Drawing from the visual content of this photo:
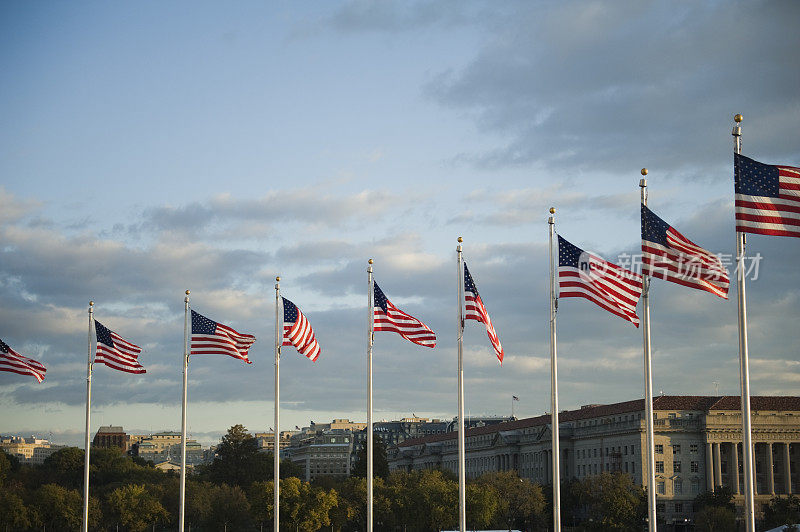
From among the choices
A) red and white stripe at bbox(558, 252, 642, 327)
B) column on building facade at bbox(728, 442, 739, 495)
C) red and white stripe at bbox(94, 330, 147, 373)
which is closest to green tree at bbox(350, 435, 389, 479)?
column on building facade at bbox(728, 442, 739, 495)

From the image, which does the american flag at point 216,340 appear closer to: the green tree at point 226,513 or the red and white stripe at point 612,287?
the red and white stripe at point 612,287

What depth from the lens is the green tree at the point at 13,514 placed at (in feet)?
416

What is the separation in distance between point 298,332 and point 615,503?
289 feet

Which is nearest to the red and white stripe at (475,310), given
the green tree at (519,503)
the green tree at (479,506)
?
the green tree at (479,506)

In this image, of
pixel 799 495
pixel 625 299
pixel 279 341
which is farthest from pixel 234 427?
pixel 625 299

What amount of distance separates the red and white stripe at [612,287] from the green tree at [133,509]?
3988 inches

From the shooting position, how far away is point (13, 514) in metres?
127

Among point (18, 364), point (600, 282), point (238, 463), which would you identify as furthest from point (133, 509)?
point (600, 282)

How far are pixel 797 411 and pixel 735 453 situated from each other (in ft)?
42.7

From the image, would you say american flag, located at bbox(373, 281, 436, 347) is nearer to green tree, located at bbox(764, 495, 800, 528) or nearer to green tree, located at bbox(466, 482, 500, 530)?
green tree, located at bbox(466, 482, 500, 530)

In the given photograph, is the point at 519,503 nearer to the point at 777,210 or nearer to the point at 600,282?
the point at 600,282

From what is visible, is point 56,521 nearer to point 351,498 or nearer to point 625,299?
point 351,498

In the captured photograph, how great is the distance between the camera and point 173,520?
168125 mm

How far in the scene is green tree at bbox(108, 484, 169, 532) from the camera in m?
136
